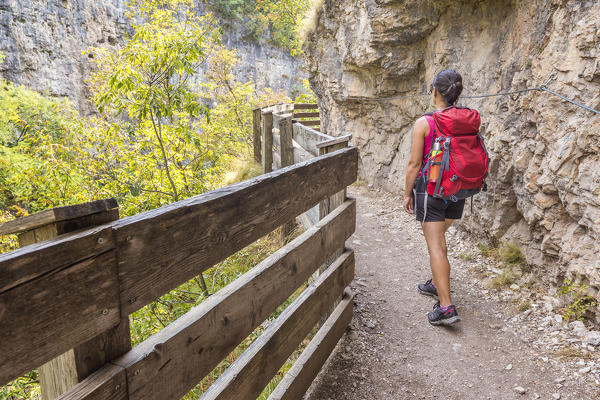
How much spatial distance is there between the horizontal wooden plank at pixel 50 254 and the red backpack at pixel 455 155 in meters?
2.80

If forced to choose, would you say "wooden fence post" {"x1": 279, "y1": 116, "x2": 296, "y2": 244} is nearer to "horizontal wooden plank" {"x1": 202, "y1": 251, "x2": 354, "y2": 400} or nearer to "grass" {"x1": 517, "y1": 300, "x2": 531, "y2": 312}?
"horizontal wooden plank" {"x1": 202, "y1": 251, "x2": 354, "y2": 400}

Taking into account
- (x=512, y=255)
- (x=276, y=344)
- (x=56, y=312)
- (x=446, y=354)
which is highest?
(x=56, y=312)

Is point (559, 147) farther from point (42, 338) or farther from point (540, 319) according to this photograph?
point (42, 338)

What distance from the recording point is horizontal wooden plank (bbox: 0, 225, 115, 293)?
845mm

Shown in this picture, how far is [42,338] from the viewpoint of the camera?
924mm

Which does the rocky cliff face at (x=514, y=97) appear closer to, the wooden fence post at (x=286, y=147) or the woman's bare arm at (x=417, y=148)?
the woman's bare arm at (x=417, y=148)

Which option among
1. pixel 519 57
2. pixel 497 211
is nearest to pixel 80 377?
pixel 497 211

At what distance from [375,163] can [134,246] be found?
328 inches

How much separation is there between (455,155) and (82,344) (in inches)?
117

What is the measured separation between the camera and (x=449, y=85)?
334cm

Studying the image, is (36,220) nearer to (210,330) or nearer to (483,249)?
(210,330)

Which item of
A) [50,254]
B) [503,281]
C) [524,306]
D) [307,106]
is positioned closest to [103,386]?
[50,254]

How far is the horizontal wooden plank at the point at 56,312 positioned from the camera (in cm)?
86

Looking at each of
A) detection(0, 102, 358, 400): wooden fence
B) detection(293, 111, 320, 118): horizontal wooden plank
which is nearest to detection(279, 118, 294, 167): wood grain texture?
detection(0, 102, 358, 400): wooden fence
